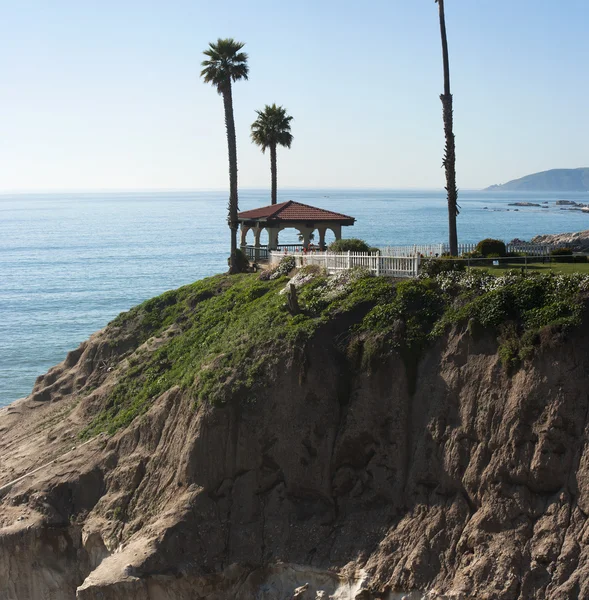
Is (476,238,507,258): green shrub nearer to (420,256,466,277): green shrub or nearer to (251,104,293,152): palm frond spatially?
(420,256,466,277): green shrub

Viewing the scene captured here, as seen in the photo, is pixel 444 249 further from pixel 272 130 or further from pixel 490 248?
pixel 272 130

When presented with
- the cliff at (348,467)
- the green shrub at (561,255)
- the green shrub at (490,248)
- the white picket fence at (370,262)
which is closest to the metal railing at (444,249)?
the green shrub at (561,255)

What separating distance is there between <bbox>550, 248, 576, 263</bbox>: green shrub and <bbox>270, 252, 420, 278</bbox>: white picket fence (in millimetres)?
5923

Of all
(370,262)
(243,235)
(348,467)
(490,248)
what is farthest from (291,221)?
(348,467)

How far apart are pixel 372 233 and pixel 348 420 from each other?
360 feet

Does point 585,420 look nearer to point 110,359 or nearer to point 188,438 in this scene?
point 188,438

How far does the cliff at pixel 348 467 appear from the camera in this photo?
72.2ft

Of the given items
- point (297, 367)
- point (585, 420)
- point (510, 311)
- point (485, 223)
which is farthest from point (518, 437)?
point (485, 223)

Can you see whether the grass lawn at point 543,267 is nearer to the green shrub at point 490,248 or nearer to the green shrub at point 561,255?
the green shrub at point 561,255

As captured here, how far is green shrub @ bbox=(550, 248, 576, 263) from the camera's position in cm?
3170

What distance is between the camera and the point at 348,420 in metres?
25.2

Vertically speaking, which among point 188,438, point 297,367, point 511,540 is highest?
point 297,367

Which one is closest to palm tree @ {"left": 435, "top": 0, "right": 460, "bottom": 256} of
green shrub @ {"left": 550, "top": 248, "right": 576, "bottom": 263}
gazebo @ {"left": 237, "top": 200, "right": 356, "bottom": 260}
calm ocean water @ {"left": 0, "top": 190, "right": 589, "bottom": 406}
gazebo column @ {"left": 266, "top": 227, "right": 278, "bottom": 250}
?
green shrub @ {"left": 550, "top": 248, "right": 576, "bottom": 263}

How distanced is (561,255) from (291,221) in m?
12.8
